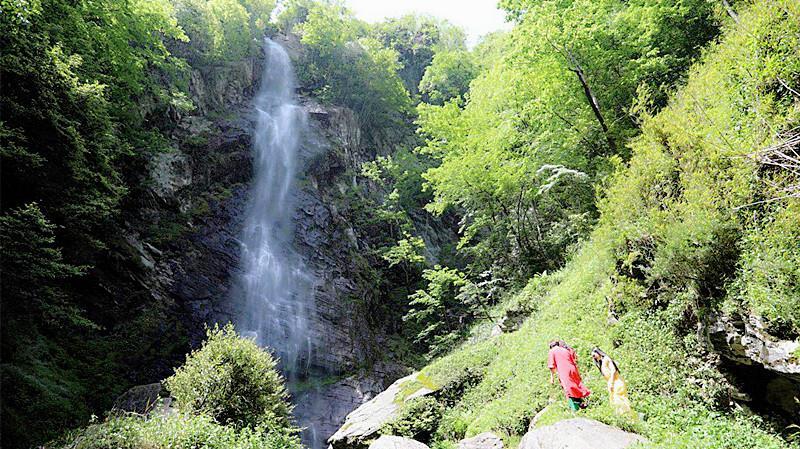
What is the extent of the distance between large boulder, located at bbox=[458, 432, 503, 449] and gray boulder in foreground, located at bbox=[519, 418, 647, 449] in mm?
1781

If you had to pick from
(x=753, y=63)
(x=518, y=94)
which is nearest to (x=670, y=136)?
(x=753, y=63)

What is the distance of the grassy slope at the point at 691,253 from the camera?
496 centimetres

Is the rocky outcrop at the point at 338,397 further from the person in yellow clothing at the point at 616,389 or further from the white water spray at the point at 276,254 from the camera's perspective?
the person in yellow clothing at the point at 616,389

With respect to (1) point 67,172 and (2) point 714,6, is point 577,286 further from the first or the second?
(1) point 67,172

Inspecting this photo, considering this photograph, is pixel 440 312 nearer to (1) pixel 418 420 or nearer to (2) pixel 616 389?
(1) pixel 418 420

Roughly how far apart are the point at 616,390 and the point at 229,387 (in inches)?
291

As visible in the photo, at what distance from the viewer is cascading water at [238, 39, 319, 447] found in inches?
634

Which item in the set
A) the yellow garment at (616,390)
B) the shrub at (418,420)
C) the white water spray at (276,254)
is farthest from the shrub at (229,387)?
the yellow garment at (616,390)

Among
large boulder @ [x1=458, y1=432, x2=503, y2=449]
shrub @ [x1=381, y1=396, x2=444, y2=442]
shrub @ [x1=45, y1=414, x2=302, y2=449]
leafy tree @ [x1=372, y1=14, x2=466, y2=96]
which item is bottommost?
large boulder @ [x1=458, y1=432, x2=503, y2=449]

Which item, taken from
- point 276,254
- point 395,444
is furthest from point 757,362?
point 276,254

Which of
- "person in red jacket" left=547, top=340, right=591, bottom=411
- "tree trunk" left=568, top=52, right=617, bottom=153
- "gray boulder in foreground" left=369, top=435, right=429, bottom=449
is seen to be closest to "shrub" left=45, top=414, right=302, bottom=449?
"gray boulder in foreground" left=369, top=435, right=429, bottom=449

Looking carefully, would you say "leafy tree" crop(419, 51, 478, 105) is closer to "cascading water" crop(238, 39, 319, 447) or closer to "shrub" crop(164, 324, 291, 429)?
"cascading water" crop(238, 39, 319, 447)

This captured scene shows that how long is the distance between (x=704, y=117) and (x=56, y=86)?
13.8 metres

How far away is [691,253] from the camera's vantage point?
5.78m
